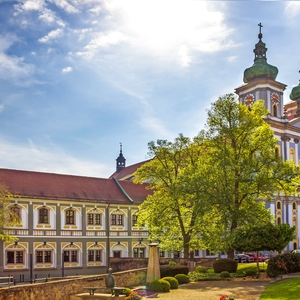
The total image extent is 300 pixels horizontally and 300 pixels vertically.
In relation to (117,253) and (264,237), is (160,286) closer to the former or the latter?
(264,237)

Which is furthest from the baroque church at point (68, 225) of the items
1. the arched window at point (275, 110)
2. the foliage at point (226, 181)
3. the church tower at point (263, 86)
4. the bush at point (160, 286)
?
the arched window at point (275, 110)

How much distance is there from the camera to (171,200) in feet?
120

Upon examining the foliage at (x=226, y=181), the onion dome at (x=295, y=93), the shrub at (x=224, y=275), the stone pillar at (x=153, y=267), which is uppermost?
the onion dome at (x=295, y=93)

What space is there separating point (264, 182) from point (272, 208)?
25.4 meters

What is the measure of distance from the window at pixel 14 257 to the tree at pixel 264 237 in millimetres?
19642

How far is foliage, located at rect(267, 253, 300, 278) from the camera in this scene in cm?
2628

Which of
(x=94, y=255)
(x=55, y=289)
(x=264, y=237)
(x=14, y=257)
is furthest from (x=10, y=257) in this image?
(x=264, y=237)

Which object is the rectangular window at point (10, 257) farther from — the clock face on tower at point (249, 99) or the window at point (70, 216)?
the clock face on tower at point (249, 99)

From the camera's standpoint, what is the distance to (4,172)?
42.8m

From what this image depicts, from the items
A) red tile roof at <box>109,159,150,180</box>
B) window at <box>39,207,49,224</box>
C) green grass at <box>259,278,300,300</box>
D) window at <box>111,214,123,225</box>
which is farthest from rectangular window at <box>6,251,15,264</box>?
red tile roof at <box>109,159,150,180</box>

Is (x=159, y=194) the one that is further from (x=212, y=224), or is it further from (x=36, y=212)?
(x=36, y=212)

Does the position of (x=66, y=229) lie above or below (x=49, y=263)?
above

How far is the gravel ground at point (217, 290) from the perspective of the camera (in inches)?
862

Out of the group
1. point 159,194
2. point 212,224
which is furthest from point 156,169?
point 212,224
